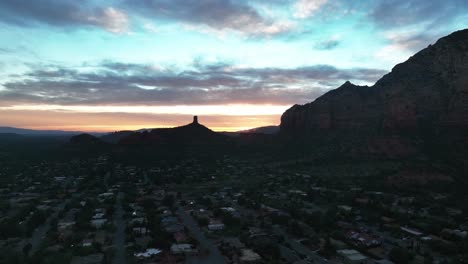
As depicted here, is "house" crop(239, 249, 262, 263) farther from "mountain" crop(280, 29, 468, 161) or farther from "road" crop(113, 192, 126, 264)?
"mountain" crop(280, 29, 468, 161)

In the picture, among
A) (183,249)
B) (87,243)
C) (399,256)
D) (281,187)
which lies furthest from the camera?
(281,187)

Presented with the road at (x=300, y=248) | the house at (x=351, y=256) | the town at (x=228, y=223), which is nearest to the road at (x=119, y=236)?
the town at (x=228, y=223)

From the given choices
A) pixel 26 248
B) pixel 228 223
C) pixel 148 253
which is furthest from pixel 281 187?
pixel 26 248

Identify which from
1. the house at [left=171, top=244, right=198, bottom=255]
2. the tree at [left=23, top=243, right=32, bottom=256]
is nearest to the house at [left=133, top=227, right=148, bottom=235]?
the house at [left=171, top=244, right=198, bottom=255]

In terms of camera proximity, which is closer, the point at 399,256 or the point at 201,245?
the point at 399,256

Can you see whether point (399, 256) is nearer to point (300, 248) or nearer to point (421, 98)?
point (300, 248)

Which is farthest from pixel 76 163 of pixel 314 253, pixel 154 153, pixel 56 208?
pixel 314 253
